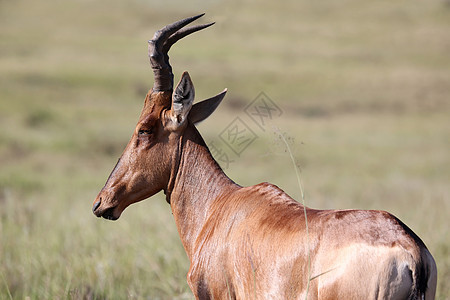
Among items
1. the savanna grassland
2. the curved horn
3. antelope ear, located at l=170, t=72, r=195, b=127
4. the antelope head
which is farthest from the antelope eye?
the savanna grassland

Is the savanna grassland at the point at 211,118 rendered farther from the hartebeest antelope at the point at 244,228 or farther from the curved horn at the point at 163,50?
the curved horn at the point at 163,50

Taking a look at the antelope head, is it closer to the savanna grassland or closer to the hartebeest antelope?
the hartebeest antelope

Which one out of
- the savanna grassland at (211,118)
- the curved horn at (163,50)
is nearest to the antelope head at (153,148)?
the curved horn at (163,50)

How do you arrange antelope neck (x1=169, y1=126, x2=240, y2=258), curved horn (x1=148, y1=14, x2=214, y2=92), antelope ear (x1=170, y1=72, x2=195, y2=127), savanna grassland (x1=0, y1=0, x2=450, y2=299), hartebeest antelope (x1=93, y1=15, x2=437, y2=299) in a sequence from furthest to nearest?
savanna grassland (x1=0, y1=0, x2=450, y2=299)
antelope neck (x1=169, y1=126, x2=240, y2=258)
curved horn (x1=148, y1=14, x2=214, y2=92)
antelope ear (x1=170, y1=72, x2=195, y2=127)
hartebeest antelope (x1=93, y1=15, x2=437, y2=299)

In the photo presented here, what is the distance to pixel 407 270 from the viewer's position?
8.96 ft

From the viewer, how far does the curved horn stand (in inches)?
153

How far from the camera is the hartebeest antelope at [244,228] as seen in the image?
2762 mm

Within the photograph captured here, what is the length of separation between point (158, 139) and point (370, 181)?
14798 mm

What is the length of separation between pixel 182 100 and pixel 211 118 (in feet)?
87.4

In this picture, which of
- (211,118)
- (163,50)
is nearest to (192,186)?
(163,50)

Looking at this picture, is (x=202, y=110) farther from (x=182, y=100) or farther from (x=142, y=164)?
(x=142, y=164)

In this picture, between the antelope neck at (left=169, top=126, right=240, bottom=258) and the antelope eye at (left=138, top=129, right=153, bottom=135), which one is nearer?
the antelope eye at (left=138, top=129, right=153, bottom=135)

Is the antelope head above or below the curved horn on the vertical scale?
below

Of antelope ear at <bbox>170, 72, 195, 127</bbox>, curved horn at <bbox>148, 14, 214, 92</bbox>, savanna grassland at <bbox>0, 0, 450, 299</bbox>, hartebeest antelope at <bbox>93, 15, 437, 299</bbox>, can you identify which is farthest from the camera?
savanna grassland at <bbox>0, 0, 450, 299</bbox>
